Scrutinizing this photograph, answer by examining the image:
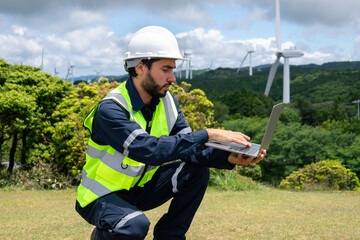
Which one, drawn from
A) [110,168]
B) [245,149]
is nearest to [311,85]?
[245,149]

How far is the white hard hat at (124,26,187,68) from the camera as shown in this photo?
323cm

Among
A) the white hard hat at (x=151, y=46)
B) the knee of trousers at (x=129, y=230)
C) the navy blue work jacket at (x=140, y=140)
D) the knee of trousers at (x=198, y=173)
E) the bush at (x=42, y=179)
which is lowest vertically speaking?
the bush at (x=42, y=179)

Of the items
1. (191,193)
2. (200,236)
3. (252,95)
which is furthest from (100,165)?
(252,95)

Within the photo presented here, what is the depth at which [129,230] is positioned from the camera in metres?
2.93

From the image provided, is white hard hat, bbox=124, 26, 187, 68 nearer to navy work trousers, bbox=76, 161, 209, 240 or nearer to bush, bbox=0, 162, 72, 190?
navy work trousers, bbox=76, 161, 209, 240

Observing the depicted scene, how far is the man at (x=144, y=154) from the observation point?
2.96 metres

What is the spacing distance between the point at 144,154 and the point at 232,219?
3.44 metres

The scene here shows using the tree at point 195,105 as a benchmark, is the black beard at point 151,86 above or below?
above

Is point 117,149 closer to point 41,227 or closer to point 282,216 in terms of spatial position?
point 41,227

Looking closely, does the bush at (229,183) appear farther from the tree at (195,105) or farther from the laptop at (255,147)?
the laptop at (255,147)

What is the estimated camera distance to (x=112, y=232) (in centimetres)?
294

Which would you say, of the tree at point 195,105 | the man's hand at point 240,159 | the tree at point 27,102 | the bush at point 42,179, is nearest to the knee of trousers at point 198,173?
the man's hand at point 240,159

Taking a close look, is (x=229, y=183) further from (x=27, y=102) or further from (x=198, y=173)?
(x=198, y=173)

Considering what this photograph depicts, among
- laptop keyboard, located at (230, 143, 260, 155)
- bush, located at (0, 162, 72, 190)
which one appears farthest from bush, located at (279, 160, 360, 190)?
laptop keyboard, located at (230, 143, 260, 155)
